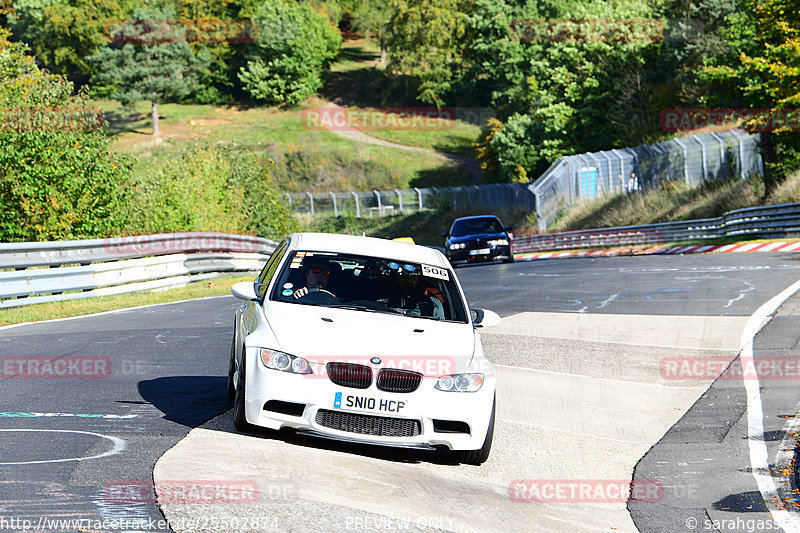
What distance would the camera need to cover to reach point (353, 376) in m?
6.93

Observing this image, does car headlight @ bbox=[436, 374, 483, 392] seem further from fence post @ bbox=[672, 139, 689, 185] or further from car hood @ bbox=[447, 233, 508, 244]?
fence post @ bbox=[672, 139, 689, 185]

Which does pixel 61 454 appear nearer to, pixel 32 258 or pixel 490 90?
pixel 32 258

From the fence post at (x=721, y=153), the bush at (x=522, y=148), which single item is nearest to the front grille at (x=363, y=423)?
the fence post at (x=721, y=153)

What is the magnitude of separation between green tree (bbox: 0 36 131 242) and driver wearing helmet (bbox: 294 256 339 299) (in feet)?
54.0

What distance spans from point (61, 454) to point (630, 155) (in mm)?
43385

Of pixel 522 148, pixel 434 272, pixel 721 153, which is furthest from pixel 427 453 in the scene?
pixel 522 148

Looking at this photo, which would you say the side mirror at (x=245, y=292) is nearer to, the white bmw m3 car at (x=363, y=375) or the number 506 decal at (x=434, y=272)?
the white bmw m3 car at (x=363, y=375)

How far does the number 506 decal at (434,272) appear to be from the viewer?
8.45 m

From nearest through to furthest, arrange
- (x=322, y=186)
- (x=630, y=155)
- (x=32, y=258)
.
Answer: (x=32, y=258) → (x=630, y=155) → (x=322, y=186)

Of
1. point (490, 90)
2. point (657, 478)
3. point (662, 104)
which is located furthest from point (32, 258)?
point (490, 90)

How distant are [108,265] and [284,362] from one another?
13.5 meters

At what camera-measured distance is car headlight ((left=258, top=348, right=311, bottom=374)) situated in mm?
6938

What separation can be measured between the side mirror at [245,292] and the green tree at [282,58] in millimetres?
107151

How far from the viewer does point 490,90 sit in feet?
364
